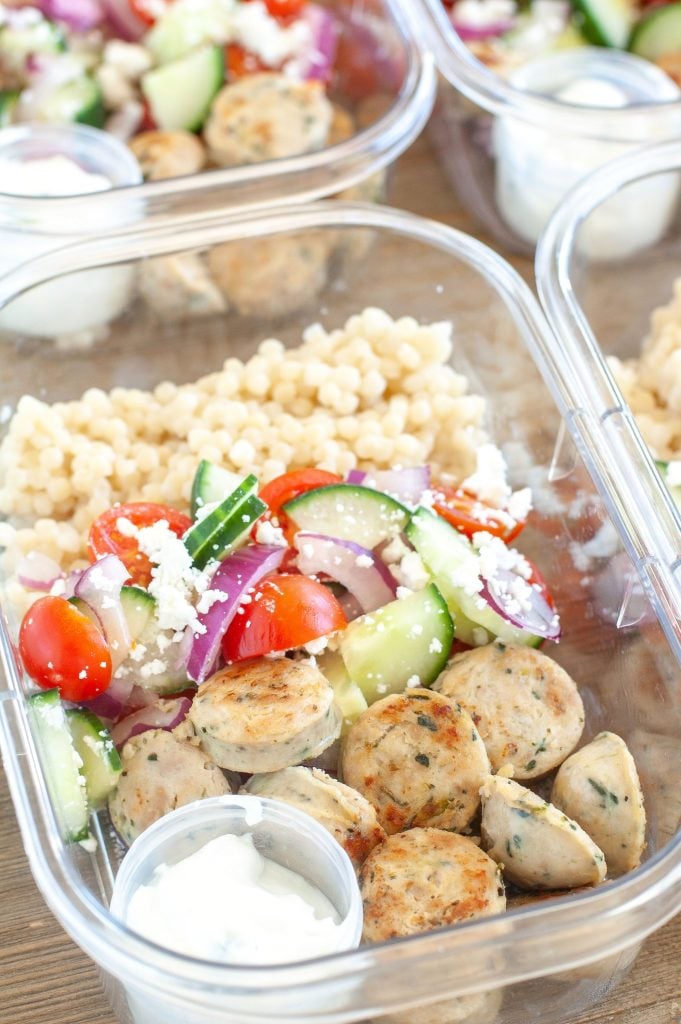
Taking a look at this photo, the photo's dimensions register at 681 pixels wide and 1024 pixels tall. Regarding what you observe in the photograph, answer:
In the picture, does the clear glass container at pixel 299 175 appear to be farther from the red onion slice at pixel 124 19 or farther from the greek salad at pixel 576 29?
the red onion slice at pixel 124 19

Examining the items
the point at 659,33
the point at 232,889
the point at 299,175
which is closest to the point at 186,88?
the point at 299,175

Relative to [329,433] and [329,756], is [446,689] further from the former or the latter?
[329,433]

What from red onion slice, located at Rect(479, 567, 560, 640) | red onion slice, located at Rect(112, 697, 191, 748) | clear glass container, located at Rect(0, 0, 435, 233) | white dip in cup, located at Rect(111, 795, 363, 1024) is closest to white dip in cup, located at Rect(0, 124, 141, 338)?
clear glass container, located at Rect(0, 0, 435, 233)

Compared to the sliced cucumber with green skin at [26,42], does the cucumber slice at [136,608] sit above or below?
Answer: below

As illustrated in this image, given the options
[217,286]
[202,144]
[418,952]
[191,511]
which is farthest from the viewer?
[202,144]

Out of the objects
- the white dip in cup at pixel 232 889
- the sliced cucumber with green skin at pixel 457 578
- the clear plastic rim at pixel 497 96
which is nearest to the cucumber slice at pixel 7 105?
the clear plastic rim at pixel 497 96

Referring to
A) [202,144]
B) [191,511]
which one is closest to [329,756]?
[191,511]
